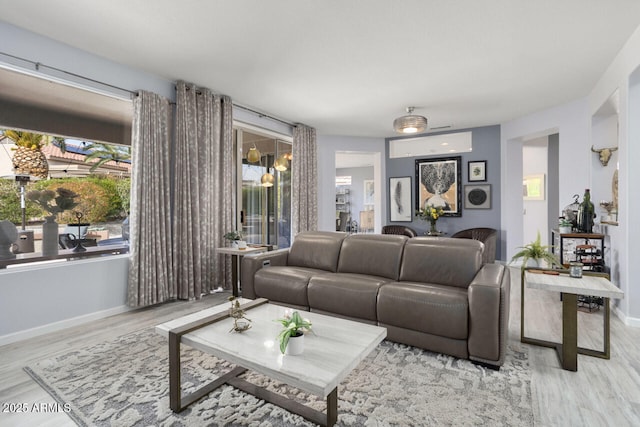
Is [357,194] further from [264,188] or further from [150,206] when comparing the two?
[150,206]

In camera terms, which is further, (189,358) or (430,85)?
(430,85)

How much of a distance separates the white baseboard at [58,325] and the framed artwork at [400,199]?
537 cm

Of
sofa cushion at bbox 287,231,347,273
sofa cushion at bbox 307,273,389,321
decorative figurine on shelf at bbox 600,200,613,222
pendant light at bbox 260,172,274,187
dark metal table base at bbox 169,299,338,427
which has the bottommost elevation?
dark metal table base at bbox 169,299,338,427

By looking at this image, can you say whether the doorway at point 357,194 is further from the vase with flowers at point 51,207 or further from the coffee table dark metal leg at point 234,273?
the vase with flowers at point 51,207

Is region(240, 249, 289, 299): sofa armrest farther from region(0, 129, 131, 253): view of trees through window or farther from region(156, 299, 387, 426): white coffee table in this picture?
region(0, 129, 131, 253): view of trees through window

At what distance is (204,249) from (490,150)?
549 cm

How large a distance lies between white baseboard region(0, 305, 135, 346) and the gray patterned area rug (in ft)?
2.23

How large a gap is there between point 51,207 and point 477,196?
661 centimetres

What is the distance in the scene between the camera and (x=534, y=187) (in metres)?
7.46

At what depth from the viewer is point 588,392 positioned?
77.2 inches

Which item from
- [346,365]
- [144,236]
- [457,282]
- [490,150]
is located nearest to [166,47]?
[144,236]

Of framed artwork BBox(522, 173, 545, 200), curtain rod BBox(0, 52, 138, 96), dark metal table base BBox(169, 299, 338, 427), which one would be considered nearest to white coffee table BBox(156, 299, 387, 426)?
dark metal table base BBox(169, 299, 338, 427)

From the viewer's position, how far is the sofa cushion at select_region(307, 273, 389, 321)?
2752mm

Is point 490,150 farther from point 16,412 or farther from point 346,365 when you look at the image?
point 16,412
